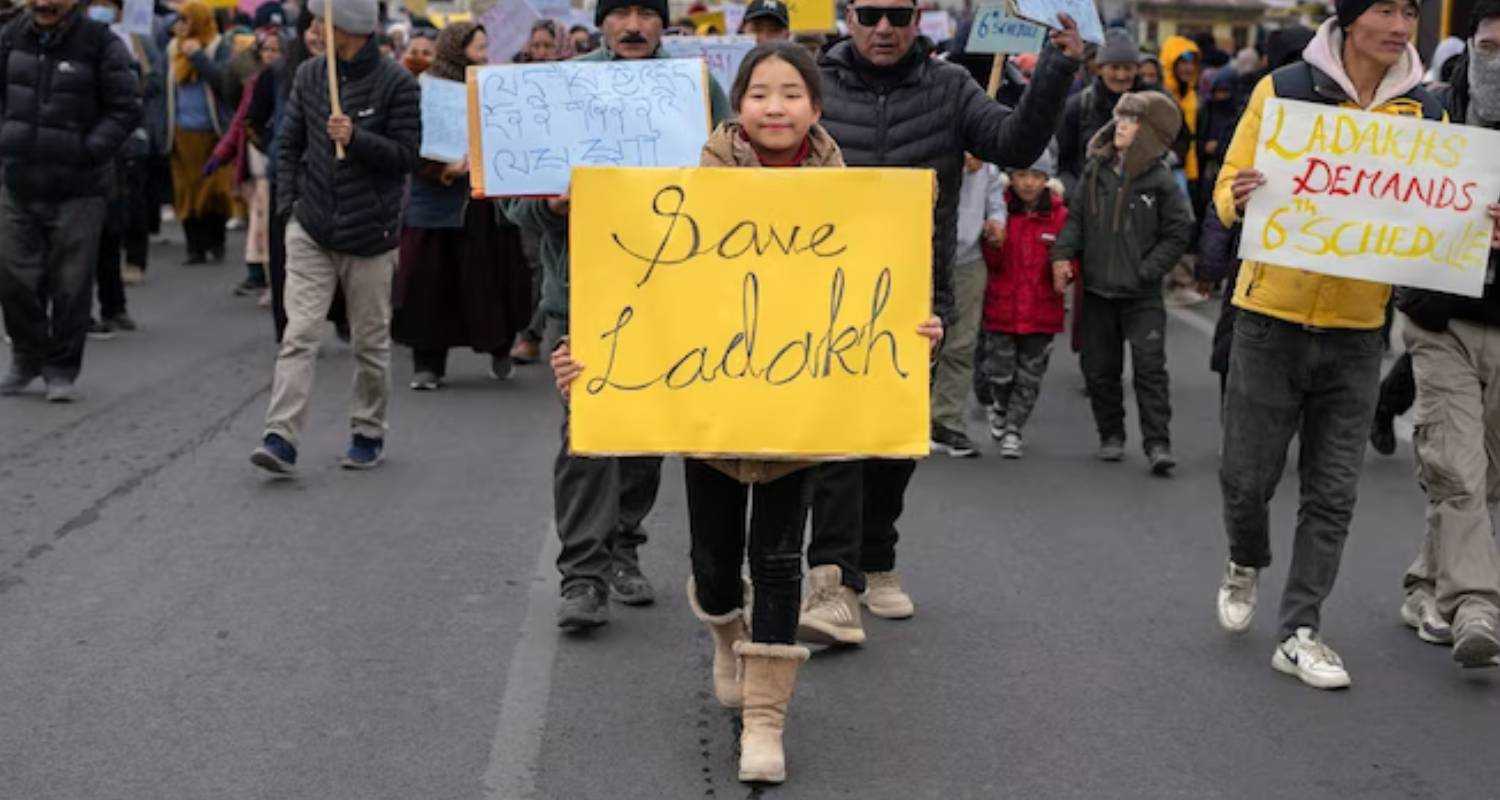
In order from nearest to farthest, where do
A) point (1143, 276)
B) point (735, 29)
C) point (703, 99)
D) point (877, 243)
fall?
point (877, 243) → point (703, 99) → point (1143, 276) → point (735, 29)

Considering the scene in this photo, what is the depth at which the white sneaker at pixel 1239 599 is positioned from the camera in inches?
271

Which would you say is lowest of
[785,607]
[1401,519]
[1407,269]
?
[1401,519]

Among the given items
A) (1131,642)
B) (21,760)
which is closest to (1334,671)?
(1131,642)

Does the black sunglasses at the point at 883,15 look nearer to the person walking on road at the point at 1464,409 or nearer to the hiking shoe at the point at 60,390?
the person walking on road at the point at 1464,409

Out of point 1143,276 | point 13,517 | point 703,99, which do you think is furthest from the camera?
point 1143,276

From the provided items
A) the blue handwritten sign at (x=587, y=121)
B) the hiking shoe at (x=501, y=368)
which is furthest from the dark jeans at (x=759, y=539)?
the hiking shoe at (x=501, y=368)

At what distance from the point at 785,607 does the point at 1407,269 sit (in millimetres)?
2047

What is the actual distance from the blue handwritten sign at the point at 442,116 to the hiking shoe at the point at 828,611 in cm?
519

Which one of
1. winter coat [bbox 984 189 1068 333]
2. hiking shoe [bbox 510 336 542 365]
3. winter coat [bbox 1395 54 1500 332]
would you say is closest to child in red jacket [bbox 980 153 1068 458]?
winter coat [bbox 984 189 1068 333]

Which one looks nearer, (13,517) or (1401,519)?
(13,517)

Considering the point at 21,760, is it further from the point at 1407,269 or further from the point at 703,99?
the point at 1407,269

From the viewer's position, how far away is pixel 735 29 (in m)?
19.0

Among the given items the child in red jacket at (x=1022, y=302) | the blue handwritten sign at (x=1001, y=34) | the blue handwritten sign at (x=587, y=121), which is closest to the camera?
the blue handwritten sign at (x=587, y=121)

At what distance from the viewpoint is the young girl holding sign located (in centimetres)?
538
